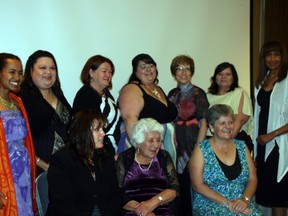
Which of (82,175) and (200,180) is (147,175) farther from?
(82,175)

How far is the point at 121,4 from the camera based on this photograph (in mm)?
3781

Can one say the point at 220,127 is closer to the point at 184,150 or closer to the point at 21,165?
the point at 184,150

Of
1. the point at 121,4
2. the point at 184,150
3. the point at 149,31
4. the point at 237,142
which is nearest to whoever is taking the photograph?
the point at 237,142

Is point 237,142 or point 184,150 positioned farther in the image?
point 184,150

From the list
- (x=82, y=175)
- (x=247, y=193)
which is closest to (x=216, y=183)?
(x=247, y=193)

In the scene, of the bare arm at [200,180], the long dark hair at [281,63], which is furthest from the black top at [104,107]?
the long dark hair at [281,63]

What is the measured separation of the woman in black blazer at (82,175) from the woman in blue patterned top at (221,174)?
0.67m

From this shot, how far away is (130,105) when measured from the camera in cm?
304

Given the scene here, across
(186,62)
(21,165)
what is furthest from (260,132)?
(21,165)

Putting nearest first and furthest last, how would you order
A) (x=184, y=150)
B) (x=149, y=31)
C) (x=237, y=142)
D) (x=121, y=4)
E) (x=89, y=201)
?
(x=89, y=201), (x=237, y=142), (x=184, y=150), (x=121, y=4), (x=149, y=31)

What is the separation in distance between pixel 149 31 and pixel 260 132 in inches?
59.5

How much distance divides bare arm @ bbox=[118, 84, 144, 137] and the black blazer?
1.99ft

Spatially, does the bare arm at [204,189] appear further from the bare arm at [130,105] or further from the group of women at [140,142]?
the bare arm at [130,105]

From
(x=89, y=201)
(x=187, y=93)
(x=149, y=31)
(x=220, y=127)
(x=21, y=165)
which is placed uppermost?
(x=149, y=31)
